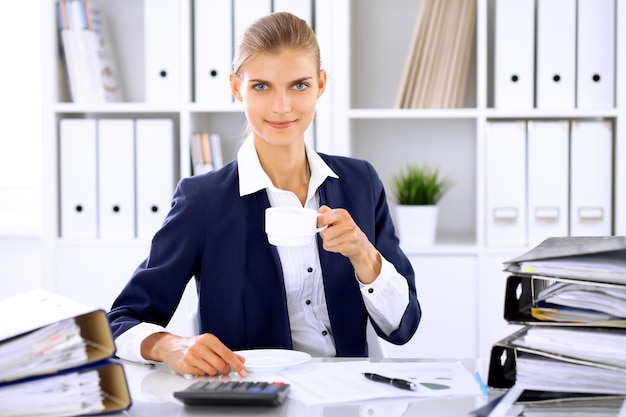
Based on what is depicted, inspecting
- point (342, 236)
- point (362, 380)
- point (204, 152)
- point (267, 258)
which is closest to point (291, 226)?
point (342, 236)

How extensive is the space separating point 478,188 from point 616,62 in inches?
23.7

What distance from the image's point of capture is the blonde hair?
5.62ft

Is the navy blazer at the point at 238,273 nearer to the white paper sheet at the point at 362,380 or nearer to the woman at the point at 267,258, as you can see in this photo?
the woman at the point at 267,258

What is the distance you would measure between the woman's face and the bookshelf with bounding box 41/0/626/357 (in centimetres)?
99

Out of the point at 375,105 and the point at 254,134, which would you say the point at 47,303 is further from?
the point at 375,105

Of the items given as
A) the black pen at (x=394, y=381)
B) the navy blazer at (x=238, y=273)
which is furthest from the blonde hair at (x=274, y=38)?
the black pen at (x=394, y=381)

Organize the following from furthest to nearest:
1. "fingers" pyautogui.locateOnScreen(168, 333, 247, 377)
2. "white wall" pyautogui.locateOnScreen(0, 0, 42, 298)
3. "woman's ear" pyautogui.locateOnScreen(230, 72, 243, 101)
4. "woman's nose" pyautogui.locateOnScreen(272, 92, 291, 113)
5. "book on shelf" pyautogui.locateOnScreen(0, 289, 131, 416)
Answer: "white wall" pyautogui.locateOnScreen(0, 0, 42, 298) < "woman's ear" pyautogui.locateOnScreen(230, 72, 243, 101) < "woman's nose" pyautogui.locateOnScreen(272, 92, 291, 113) < "fingers" pyautogui.locateOnScreen(168, 333, 247, 377) < "book on shelf" pyautogui.locateOnScreen(0, 289, 131, 416)

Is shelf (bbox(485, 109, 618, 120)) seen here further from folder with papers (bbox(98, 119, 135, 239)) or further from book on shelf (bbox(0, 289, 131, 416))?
book on shelf (bbox(0, 289, 131, 416))

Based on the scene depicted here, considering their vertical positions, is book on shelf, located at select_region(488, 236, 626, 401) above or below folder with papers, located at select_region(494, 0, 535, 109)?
below

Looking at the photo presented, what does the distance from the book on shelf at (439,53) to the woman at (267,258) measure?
3.46 ft

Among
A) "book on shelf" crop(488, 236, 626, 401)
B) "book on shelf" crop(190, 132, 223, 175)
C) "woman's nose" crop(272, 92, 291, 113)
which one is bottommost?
"book on shelf" crop(488, 236, 626, 401)

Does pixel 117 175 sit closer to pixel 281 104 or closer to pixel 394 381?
pixel 281 104

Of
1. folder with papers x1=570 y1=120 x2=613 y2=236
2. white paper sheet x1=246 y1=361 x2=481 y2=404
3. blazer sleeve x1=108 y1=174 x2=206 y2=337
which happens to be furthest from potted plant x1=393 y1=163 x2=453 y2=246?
white paper sheet x1=246 y1=361 x2=481 y2=404

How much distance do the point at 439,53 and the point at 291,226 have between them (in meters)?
1.64
